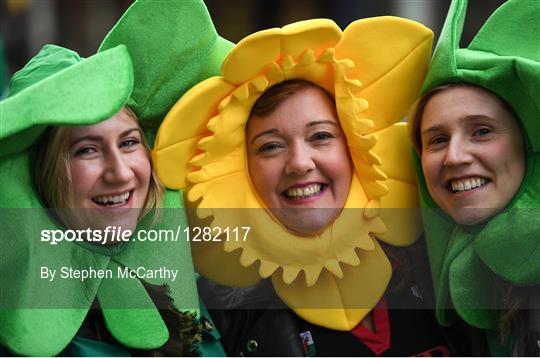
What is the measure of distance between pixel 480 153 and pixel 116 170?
2.27 ft

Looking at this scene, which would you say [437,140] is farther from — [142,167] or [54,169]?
[54,169]

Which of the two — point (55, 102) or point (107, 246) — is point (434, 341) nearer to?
point (107, 246)

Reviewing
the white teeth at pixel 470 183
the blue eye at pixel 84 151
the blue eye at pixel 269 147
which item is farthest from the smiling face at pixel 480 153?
the blue eye at pixel 84 151

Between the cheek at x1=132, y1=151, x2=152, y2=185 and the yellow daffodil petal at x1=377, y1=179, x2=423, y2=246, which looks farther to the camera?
the yellow daffodil petal at x1=377, y1=179, x2=423, y2=246

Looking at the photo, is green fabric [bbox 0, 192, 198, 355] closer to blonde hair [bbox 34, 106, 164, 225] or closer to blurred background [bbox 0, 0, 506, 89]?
blonde hair [bbox 34, 106, 164, 225]

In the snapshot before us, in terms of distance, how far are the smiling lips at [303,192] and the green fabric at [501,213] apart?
23 cm

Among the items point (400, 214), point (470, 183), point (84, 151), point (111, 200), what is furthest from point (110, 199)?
point (470, 183)

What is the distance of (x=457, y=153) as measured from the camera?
1.92m

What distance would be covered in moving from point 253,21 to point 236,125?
422 cm

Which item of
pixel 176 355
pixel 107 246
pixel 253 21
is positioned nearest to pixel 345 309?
pixel 176 355

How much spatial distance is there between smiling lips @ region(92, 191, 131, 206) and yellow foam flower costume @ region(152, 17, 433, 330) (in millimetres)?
89

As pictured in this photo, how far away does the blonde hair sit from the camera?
72.4 inches

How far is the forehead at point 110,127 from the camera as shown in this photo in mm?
1850

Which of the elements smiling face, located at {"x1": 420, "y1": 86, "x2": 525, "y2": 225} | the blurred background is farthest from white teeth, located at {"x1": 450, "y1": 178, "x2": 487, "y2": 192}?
the blurred background
